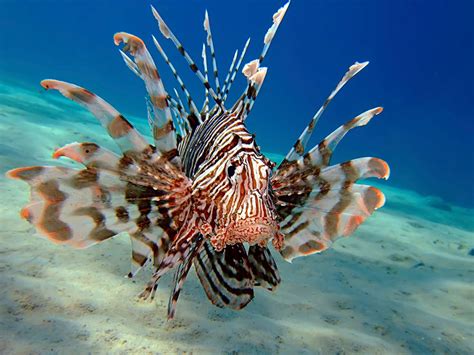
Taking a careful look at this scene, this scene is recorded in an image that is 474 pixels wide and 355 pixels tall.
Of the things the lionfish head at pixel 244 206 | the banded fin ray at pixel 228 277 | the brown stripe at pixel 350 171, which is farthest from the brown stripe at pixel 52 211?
the brown stripe at pixel 350 171

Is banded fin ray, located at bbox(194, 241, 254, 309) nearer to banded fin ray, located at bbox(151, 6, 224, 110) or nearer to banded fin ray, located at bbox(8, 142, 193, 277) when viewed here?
banded fin ray, located at bbox(8, 142, 193, 277)

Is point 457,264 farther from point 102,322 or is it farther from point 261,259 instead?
point 102,322

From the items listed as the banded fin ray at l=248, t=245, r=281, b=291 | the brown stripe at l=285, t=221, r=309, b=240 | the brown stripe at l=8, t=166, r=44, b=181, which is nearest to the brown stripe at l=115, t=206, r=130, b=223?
the brown stripe at l=8, t=166, r=44, b=181

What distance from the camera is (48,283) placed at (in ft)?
9.62

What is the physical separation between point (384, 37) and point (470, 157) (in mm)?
32370

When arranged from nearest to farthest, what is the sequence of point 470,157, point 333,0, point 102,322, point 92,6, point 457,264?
point 102,322 → point 457,264 → point 470,157 → point 333,0 → point 92,6

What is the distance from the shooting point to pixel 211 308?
3.20 meters

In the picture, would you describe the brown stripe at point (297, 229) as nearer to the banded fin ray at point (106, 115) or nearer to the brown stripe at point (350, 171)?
the brown stripe at point (350, 171)

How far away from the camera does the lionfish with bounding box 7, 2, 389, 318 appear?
5.89ft

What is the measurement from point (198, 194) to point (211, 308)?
1600mm

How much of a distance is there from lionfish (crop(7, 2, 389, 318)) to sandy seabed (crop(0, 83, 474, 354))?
0.69m

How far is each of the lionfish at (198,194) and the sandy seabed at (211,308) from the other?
0.69 metres

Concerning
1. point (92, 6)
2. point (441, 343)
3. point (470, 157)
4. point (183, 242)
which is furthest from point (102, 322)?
point (92, 6)

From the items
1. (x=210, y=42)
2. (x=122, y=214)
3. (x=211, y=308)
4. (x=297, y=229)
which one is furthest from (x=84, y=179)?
(x=211, y=308)
